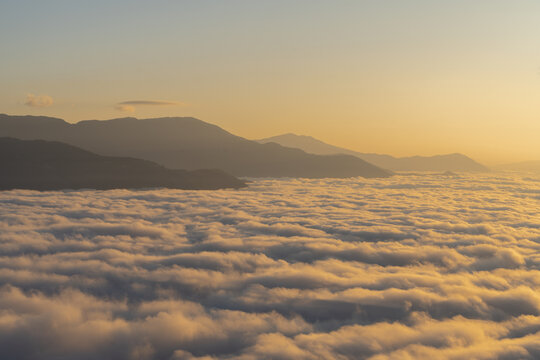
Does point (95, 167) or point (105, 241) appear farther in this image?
point (95, 167)

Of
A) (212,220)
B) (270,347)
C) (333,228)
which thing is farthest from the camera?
(212,220)

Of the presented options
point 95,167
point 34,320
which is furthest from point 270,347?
point 95,167

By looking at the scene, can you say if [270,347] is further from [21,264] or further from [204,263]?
[21,264]

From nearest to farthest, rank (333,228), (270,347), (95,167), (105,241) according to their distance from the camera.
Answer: (270,347) → (105,241) → (333,228) → (95,167)

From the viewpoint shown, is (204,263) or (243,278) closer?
(243,278)

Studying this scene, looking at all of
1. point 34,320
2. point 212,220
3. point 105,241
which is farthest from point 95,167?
point 34,320

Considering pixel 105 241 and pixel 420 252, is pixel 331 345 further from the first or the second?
pixel 105 241
